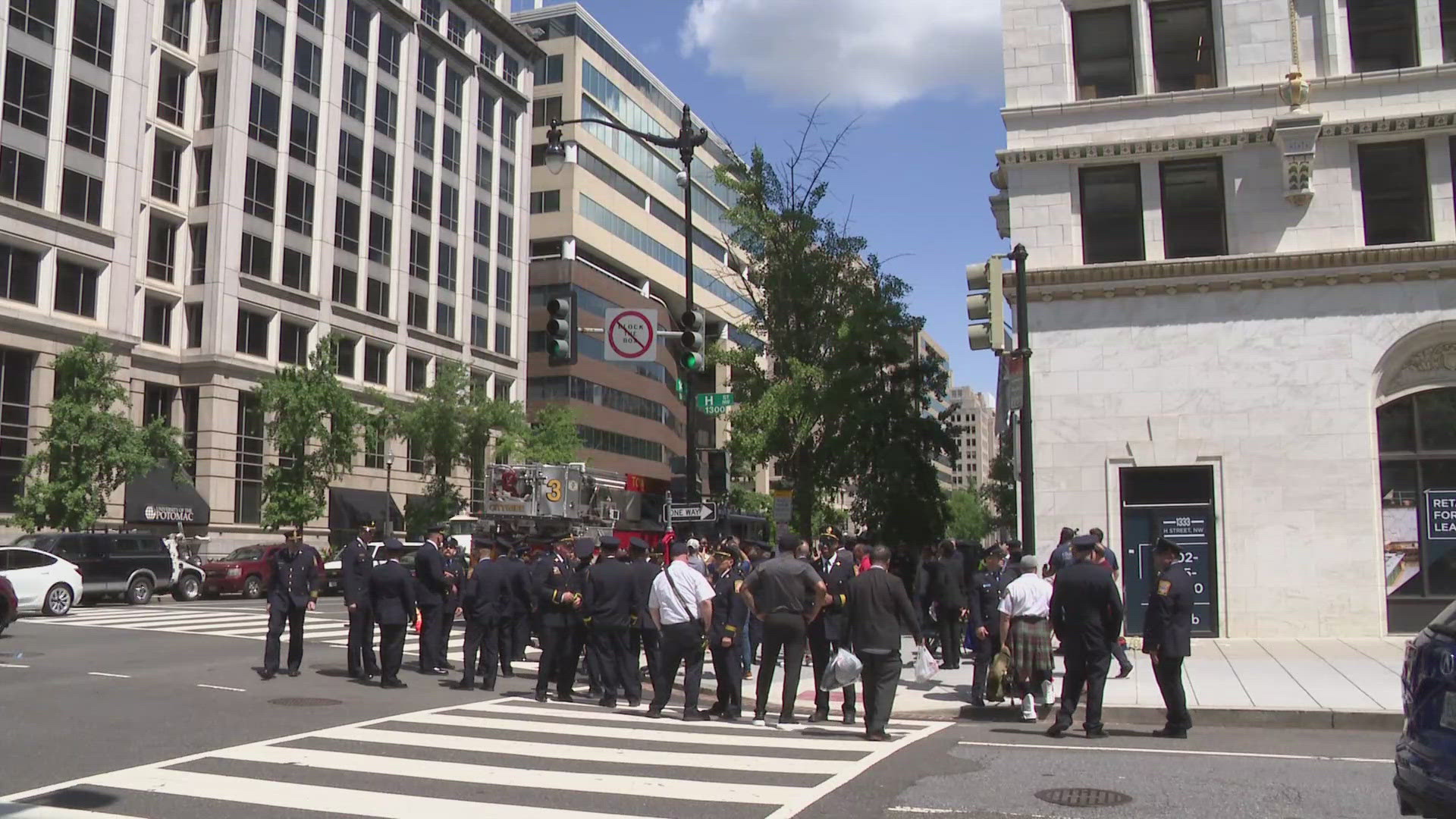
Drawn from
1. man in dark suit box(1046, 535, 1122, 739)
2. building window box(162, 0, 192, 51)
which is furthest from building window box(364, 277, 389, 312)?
man in dark suit box(1046, 535, 1122, 739)

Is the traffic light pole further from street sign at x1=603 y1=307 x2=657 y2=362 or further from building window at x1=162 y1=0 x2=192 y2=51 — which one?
building window at x1=162 y1=0 x2=192 y2=51

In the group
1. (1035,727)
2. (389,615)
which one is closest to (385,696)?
(389,615)

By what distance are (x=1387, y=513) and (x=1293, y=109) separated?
688 centimetres

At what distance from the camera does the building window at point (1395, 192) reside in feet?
66.0

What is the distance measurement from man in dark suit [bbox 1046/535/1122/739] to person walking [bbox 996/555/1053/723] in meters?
0.72

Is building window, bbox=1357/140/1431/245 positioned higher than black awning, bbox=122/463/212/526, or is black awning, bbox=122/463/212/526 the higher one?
building window, bbox=1357/140/1431/245

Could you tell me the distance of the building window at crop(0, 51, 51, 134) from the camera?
38.7 meters

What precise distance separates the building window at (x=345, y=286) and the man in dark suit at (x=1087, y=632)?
4698 cm

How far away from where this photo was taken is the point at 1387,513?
65.1 feet

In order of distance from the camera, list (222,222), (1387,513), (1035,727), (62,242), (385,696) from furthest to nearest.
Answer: (222,222) < (62,242) < (1387,513) < (385,696) < (1035,727)

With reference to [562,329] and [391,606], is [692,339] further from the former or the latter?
[391,606]

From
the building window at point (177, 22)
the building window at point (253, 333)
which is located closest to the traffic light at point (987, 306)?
the building window at point (253, 333)

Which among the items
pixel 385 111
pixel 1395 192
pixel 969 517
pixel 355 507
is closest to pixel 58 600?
pixel 1395 192

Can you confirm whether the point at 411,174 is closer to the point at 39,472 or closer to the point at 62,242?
the point at 62,242
